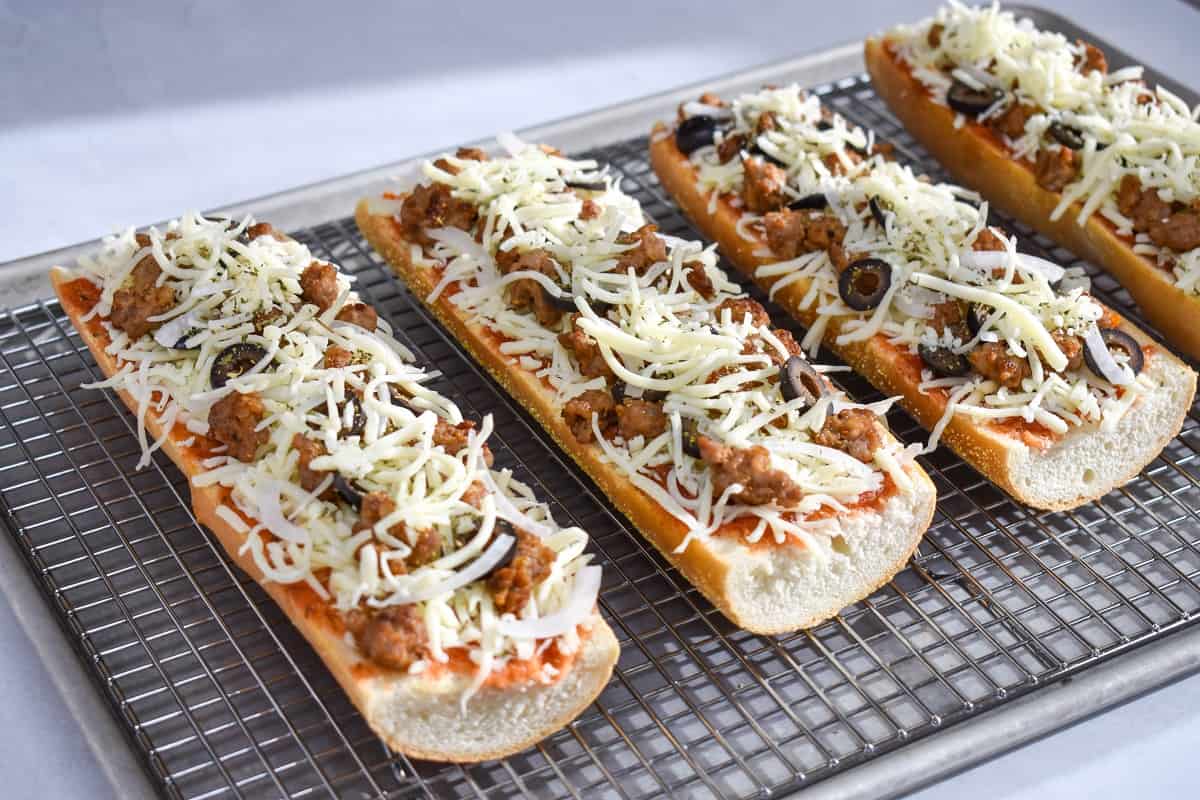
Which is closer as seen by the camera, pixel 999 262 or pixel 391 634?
pixel 391 634

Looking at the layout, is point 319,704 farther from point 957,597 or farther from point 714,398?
point 957,597

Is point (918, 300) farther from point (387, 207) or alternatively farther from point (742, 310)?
point (387, 207)

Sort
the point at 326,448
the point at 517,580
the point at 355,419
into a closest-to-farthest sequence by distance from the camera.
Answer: the point at 517,580
the point at 326,448
the point at 355,419

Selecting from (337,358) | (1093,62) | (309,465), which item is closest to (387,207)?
(337,358)

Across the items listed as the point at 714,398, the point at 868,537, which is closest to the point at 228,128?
the point at 714,398

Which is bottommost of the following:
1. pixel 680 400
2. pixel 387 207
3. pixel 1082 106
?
pixel 387 207

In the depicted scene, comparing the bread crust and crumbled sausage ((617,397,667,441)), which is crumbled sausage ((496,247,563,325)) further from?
the bread crust

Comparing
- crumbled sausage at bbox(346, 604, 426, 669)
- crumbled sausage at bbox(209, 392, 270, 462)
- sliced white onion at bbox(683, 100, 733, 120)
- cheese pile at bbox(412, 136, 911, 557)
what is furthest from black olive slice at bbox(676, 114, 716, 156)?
crumbled sausage at bbox(346, 604, 426, 669)
